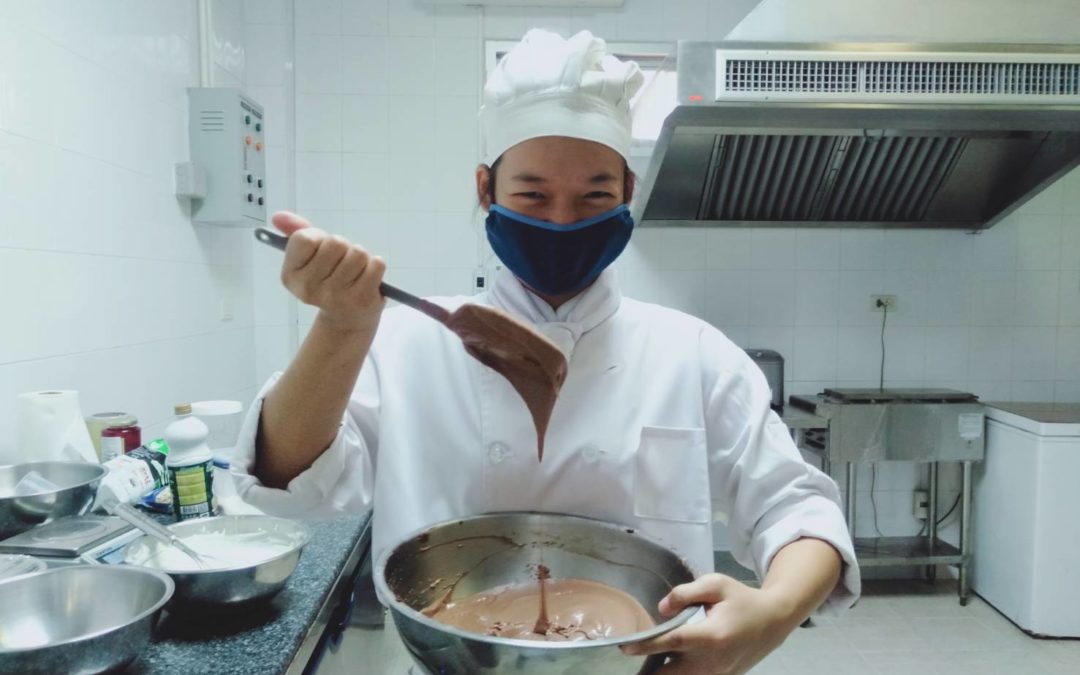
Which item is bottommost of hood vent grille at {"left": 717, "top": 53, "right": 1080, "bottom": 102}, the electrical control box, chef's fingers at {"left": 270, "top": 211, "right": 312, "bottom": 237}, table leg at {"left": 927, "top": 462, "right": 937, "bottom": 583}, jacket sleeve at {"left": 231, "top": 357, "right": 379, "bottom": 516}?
table leg at {"left": 927, "top": 462, "right": 937, "bottom": 583}

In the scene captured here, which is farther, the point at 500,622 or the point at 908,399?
the point at 908,399

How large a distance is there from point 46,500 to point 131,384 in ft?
3.36

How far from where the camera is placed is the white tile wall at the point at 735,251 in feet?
10.9

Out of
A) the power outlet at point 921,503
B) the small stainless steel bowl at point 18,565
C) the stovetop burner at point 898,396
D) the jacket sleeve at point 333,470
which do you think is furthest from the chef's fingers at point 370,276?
the power outlet at point 921,503

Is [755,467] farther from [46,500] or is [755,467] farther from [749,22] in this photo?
[749,22]

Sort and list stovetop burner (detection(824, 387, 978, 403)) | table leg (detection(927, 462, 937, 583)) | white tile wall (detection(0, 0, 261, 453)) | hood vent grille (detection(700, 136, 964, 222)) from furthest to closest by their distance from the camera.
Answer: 1. table leg (detection(927, 462, 937, 583))
2. stovetop burner (detection(824, 387, 978, 403))
3. hood vent grille (detection(700, 136, 964, 222))
4. white tile wall (detection(0, 0, 261, 453))

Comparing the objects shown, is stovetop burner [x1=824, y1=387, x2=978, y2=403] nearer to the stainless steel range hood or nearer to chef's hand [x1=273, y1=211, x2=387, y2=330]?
the stainless steel range hood

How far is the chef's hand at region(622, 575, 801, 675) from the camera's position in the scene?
0.70 meters

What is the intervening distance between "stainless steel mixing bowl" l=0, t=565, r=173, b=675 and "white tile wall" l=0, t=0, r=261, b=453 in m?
0.86

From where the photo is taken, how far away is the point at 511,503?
1.10 meters

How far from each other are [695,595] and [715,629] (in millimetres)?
41

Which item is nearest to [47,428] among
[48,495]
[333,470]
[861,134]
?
[48,495]

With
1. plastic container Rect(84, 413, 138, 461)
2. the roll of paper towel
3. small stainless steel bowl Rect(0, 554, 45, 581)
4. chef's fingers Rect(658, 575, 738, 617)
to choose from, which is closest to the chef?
chef's fingers Rect(658, 575, 738, 617)

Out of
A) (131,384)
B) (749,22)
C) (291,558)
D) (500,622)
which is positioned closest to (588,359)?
(500,622)
